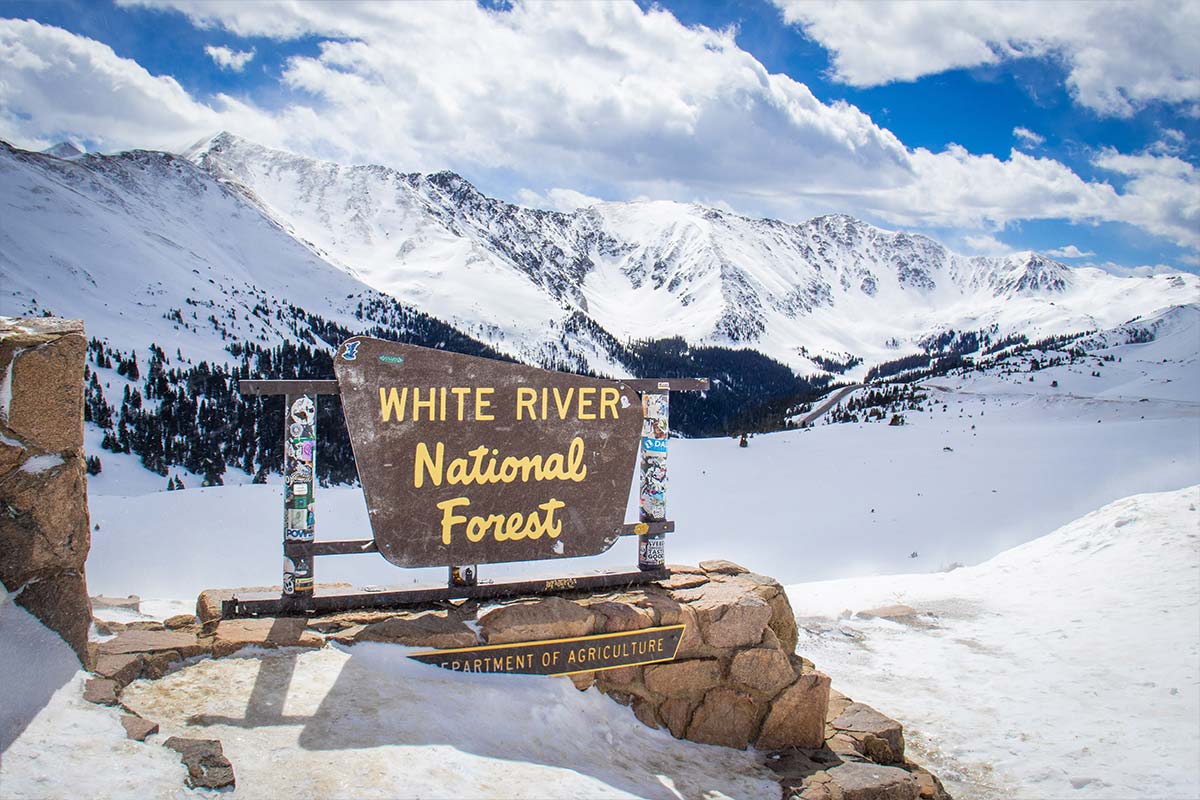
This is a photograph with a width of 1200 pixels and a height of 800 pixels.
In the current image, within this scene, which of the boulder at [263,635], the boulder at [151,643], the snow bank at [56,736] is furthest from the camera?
the boulder at [263,635]

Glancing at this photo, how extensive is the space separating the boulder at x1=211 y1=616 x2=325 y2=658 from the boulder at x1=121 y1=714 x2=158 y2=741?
1.37m

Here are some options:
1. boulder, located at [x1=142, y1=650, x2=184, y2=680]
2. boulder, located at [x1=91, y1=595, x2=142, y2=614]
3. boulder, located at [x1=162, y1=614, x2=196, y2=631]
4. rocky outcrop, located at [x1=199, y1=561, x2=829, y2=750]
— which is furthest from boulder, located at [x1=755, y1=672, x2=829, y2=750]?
boulder, located at [x1=91, y1=595, x2=142, y2=614]

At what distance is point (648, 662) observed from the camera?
25.8ft

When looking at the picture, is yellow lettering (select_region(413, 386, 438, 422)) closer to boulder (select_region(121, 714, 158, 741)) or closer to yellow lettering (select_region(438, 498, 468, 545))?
yellow lettering (select_region(438, 498, 468, 545))

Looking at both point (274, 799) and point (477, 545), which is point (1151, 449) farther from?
point (274, 799)

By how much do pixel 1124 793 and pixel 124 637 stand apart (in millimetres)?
10839

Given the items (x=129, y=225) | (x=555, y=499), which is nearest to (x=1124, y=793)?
(x=555, y=499)

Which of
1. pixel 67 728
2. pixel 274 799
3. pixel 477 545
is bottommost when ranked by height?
pixel 274 799

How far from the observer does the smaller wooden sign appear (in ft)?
23.5

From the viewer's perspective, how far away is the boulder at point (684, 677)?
312 inches

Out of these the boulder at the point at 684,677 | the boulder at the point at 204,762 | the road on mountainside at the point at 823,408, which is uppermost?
the road on mountainside at the point at 823,408

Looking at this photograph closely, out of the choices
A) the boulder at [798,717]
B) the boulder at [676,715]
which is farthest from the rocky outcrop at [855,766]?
the boulder at [676,715]

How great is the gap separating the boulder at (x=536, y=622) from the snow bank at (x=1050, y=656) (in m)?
5.09

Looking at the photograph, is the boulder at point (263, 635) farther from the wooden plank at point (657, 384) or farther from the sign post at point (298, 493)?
the wooden plank at point (657, 384)
